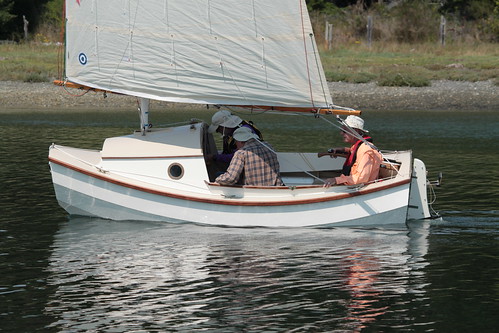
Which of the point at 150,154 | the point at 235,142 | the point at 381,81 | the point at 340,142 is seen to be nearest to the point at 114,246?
the point at 150,154

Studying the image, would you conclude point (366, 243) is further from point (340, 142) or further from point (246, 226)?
point (340, 142)

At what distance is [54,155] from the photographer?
15328 millimetres

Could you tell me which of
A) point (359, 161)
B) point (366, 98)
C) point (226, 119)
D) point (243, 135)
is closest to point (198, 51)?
point (226, 119)

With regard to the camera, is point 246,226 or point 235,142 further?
point 235,142

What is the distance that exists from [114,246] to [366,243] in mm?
3630

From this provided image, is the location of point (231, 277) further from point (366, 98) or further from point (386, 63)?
point (386, 63)

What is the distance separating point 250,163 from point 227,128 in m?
0.97

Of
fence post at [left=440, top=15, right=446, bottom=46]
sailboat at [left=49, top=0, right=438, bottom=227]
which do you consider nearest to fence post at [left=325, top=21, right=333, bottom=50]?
fence post at [left=440, top=15, right=446, bottom=46]

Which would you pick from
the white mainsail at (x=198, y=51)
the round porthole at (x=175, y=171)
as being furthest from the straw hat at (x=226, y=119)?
the round porthole at (x=175, y=171)

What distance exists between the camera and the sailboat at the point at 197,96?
14.7 metres

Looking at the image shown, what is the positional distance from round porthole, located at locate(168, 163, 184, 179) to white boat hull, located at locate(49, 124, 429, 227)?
0.03 meters

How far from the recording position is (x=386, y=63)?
43.2 meters

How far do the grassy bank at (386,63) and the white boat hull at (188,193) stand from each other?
84.8ft

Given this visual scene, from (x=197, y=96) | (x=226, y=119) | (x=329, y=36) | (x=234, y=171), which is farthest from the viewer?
(x=329, y=36)
